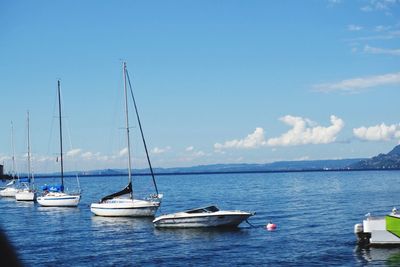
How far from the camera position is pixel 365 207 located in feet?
247

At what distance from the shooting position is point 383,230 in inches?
1454

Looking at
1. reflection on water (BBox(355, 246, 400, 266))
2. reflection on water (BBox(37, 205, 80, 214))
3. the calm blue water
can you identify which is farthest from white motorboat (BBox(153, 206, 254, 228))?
reflection on water (BBox(37, 205, 80, 214))

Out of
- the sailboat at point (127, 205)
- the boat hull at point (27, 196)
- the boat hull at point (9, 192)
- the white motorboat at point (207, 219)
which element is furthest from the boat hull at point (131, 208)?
the boat hull at point (9, 192)

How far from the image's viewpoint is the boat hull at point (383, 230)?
36.3 metres

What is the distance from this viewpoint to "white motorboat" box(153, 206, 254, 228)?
50.1 metres

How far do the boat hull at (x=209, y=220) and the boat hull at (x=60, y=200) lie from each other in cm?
3827

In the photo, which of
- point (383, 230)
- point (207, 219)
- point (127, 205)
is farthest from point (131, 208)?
point (383, 230)

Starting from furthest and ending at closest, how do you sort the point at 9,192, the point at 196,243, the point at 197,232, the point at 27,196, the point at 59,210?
the point at 9,192
the point at 27,196
the point at 59,210
the point at 197,232
the point at 196,243

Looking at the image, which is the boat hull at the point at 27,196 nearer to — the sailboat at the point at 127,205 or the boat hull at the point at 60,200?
the boat hull at the point at 60,200

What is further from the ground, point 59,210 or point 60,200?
point 60,200

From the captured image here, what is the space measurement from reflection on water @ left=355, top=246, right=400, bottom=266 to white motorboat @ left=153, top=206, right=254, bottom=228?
1485 centimetres

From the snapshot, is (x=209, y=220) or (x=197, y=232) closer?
(x=197, y=232)

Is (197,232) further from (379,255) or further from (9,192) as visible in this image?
(9,192)

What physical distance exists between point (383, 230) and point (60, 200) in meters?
60.9
